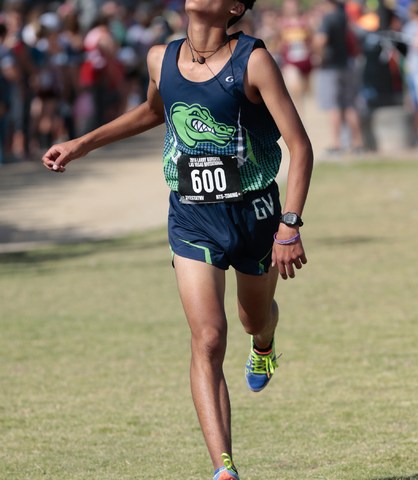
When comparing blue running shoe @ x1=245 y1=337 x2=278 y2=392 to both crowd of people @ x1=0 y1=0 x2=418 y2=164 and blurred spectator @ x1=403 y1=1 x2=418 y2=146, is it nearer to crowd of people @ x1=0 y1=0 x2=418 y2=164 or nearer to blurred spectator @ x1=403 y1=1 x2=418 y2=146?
crowd of people @ x1=0 y1=0 x2=418 y2=164

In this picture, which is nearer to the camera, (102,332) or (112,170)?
(102,332)

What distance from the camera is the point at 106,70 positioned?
74.2 ft

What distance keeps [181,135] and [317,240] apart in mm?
8049

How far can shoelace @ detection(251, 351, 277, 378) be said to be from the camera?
6.65 metres

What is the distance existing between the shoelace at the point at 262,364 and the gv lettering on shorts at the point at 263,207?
1.23 meters

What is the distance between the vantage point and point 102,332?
9578 mm

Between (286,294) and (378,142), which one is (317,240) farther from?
Answer: (378,142)

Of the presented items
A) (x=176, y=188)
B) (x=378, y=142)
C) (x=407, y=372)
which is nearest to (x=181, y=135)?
(x=176, y=188)

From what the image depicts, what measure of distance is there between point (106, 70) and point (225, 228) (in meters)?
17.4

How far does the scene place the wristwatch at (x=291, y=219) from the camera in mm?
5201

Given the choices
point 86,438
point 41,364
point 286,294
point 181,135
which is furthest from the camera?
point 286,294

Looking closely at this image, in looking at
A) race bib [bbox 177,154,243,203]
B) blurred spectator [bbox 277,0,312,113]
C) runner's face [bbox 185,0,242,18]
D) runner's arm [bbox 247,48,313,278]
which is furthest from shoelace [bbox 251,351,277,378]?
blurred spectator [bbox 277,0,312,113]

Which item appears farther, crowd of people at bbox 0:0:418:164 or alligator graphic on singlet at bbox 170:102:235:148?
crowd of people at bbox 0:0:418:164

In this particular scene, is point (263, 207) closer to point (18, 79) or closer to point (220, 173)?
point (220, 173)
